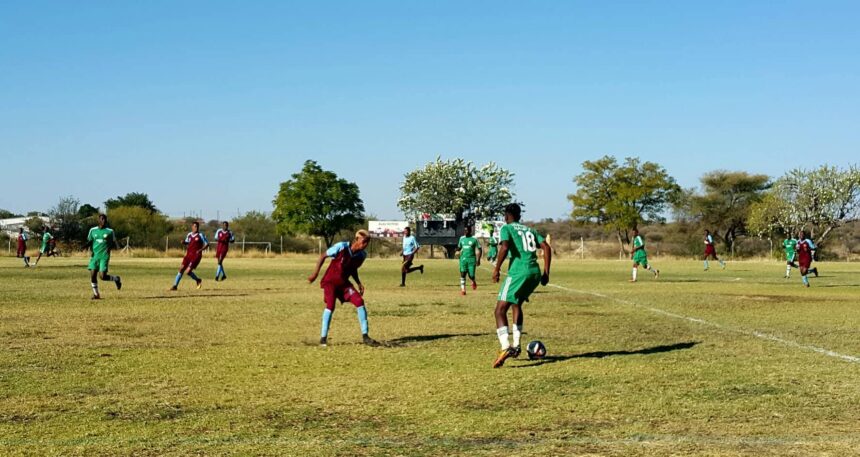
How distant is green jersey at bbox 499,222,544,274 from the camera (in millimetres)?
11461

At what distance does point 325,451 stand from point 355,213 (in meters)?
A: 94.4

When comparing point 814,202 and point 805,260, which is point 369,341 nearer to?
point 805,260

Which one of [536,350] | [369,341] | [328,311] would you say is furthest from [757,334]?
[328,311]

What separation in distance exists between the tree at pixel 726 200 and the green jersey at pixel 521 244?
9836cm

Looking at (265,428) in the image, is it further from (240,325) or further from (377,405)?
(240,325)

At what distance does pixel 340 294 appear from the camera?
13695 mm

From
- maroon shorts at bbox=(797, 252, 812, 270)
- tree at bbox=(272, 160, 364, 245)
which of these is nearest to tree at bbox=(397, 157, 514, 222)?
tree at bbox=(272, 160, 364, 245)

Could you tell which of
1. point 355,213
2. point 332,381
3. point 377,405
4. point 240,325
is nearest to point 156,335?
point 240,325

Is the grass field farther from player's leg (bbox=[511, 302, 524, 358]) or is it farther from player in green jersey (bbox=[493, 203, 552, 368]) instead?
player in green jersey (bbox=[493, 203, 552, 368])

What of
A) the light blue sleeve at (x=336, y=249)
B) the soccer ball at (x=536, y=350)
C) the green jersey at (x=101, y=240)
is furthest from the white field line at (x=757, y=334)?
the green jersey at (x=101, y=240)

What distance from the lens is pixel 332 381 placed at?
33.6 ft

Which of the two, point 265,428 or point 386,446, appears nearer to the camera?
point 386,446

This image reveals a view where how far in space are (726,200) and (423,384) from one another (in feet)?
Answer: 338

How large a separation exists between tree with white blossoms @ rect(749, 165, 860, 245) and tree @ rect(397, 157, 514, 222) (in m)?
28.5
